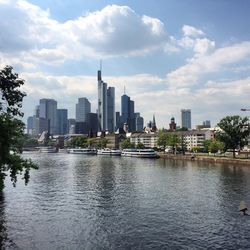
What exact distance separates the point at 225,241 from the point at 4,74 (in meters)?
29.4

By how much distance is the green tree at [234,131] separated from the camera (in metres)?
188

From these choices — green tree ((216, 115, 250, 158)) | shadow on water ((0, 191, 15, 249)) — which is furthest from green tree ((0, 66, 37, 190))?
green tree ((216, 115, 250, 158))

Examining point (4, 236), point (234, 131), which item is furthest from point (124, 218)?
point (234, 131)

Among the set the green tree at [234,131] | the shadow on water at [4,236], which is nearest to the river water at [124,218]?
the shadow on water at [4,236]

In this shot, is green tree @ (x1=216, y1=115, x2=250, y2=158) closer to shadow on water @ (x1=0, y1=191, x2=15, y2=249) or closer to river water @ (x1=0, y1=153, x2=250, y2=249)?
river water @ (x1=0, y1=153, x2=250, y2=249)

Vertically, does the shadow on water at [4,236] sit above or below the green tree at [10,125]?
below

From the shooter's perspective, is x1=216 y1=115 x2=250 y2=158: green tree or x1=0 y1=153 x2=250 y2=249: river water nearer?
x1=0 y1=153 x2=250 y2=249: river water

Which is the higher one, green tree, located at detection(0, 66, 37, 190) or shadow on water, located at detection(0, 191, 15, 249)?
green tree, located at detection(0, 66, 37, 190)

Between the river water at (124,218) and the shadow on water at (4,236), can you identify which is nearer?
the shadow on water at (4,236)

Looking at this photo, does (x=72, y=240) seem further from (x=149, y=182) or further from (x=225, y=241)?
(x=149, y=182)

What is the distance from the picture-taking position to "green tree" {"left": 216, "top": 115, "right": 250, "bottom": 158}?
618ft

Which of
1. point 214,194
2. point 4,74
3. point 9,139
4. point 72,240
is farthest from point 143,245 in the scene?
point 214,194

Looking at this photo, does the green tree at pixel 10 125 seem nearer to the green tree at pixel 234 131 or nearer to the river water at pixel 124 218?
the river water at pixel 124 218

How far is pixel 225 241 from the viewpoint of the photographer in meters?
43.8
